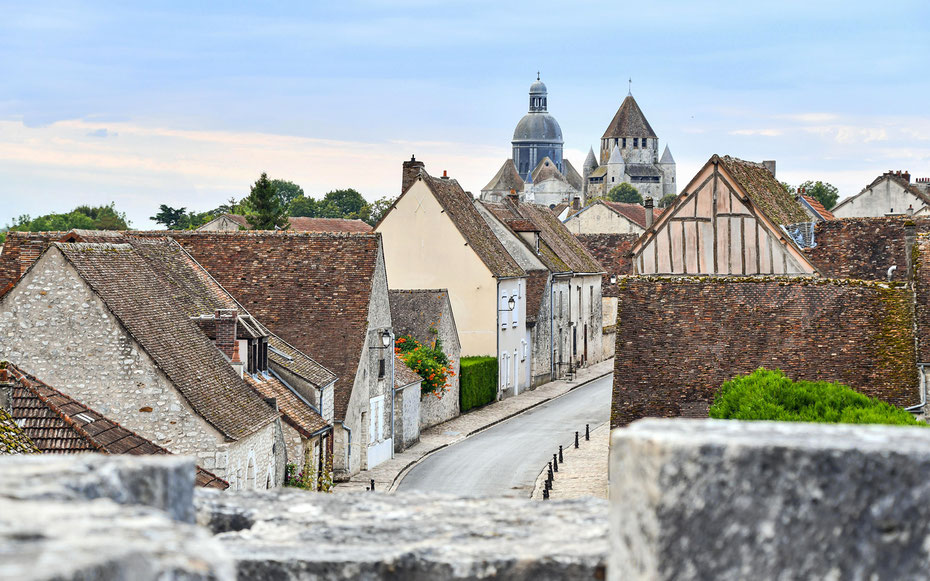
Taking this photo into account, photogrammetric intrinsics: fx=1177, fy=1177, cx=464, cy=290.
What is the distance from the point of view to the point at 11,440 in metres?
13.2

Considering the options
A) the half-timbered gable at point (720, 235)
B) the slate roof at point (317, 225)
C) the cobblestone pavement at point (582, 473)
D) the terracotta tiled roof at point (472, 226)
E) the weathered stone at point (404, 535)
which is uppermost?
the slate roof at point (317, 225)

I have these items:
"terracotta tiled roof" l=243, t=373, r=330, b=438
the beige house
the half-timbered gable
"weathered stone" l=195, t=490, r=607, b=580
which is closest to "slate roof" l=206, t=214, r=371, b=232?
the beige house

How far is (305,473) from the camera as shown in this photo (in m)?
24.0

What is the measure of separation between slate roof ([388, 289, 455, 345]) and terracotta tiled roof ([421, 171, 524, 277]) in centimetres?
526

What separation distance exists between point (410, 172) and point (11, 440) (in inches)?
1236

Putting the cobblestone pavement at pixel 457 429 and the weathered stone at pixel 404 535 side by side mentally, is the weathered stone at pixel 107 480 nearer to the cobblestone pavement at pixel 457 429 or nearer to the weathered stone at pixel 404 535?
the weathered stone at pixel 404 535

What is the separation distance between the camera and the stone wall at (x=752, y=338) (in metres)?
23.5

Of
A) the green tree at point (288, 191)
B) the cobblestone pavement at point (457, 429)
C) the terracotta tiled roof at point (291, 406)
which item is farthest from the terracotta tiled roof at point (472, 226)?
the green tree at point (288, 191)

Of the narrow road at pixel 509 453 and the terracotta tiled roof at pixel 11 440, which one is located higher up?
the terracotta tiled roof at pixel 11 440

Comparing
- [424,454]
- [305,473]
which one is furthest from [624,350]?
[424,454]

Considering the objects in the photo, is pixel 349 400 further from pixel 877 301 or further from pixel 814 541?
pixel 814 541

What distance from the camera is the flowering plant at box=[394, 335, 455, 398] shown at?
122 feet

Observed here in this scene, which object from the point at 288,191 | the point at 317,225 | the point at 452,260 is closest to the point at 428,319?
the point at 452,260

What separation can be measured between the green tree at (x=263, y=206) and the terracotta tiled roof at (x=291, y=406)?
4731 cm
